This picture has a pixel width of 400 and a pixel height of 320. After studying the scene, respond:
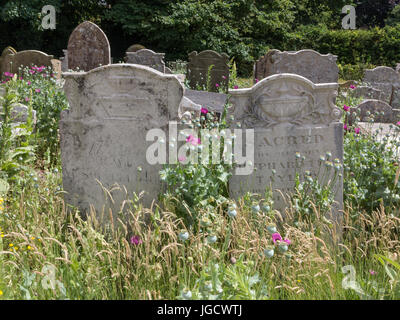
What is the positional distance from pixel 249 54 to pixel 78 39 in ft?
44.3

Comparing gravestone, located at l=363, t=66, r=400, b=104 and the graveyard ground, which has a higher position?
gravestone, located at l=363, t=66, r=400, b=104

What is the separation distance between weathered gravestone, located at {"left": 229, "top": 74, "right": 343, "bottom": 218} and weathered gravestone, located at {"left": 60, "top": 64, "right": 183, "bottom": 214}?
2.24 feet

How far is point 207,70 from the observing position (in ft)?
36.4

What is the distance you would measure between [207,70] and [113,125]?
759 cm

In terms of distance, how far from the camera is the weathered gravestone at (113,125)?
3.75 meters

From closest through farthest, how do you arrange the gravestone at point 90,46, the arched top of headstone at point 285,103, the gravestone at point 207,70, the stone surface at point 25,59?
the arched top of headstone at point 285,103 < the gravestone at point 90,46 < the gravestone at point 207,70 < the stone surface at point 25,59

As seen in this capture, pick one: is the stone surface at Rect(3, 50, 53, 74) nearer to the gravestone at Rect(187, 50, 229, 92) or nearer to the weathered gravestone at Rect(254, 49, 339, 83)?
the gravestone at Rect(187, 50, 229, 92)

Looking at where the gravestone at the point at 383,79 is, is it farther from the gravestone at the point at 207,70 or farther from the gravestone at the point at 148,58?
the gravestone at the point at 148,58

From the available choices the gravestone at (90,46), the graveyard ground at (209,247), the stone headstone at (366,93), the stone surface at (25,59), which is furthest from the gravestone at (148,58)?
the graveyard ground at (209,247)

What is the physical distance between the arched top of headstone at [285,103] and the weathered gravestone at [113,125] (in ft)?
2.03

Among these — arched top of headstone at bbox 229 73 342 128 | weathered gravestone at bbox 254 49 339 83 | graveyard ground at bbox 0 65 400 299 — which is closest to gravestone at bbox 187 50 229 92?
weathered gravestone at bbox 254 49 339 83

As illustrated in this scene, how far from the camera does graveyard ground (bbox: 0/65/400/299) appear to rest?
2.47 m
